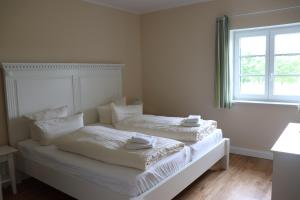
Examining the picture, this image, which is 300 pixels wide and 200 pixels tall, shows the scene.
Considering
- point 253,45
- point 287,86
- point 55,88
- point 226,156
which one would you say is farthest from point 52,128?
point 287,86

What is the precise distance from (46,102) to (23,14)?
1109 millimetres

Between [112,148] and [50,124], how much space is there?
105cm

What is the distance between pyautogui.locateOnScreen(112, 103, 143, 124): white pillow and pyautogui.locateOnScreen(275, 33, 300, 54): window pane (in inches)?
88.1

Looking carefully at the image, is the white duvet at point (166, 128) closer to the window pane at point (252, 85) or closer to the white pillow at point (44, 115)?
the white pillow at point (44, 115)

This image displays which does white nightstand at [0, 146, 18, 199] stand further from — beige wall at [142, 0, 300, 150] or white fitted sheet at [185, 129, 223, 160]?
beige wall at [142, 0, 300, 150]

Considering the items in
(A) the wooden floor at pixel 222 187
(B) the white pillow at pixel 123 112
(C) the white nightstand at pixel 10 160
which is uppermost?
(B) the white pillow at pixel 123 112

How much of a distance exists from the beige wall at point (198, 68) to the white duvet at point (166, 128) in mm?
824

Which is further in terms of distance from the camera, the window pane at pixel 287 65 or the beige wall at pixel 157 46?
the window pane at pixel 287 65

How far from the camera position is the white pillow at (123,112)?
378 centimetres

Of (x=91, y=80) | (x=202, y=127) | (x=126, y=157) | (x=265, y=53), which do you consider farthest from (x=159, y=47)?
(x=126, y=157)

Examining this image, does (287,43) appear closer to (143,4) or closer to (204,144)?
(204,144)

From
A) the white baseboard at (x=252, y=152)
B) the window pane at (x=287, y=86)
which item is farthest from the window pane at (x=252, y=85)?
the white baseboard at (x=252, y=152)

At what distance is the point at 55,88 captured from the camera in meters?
3.42

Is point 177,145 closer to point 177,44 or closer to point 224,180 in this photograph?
point 224,180
